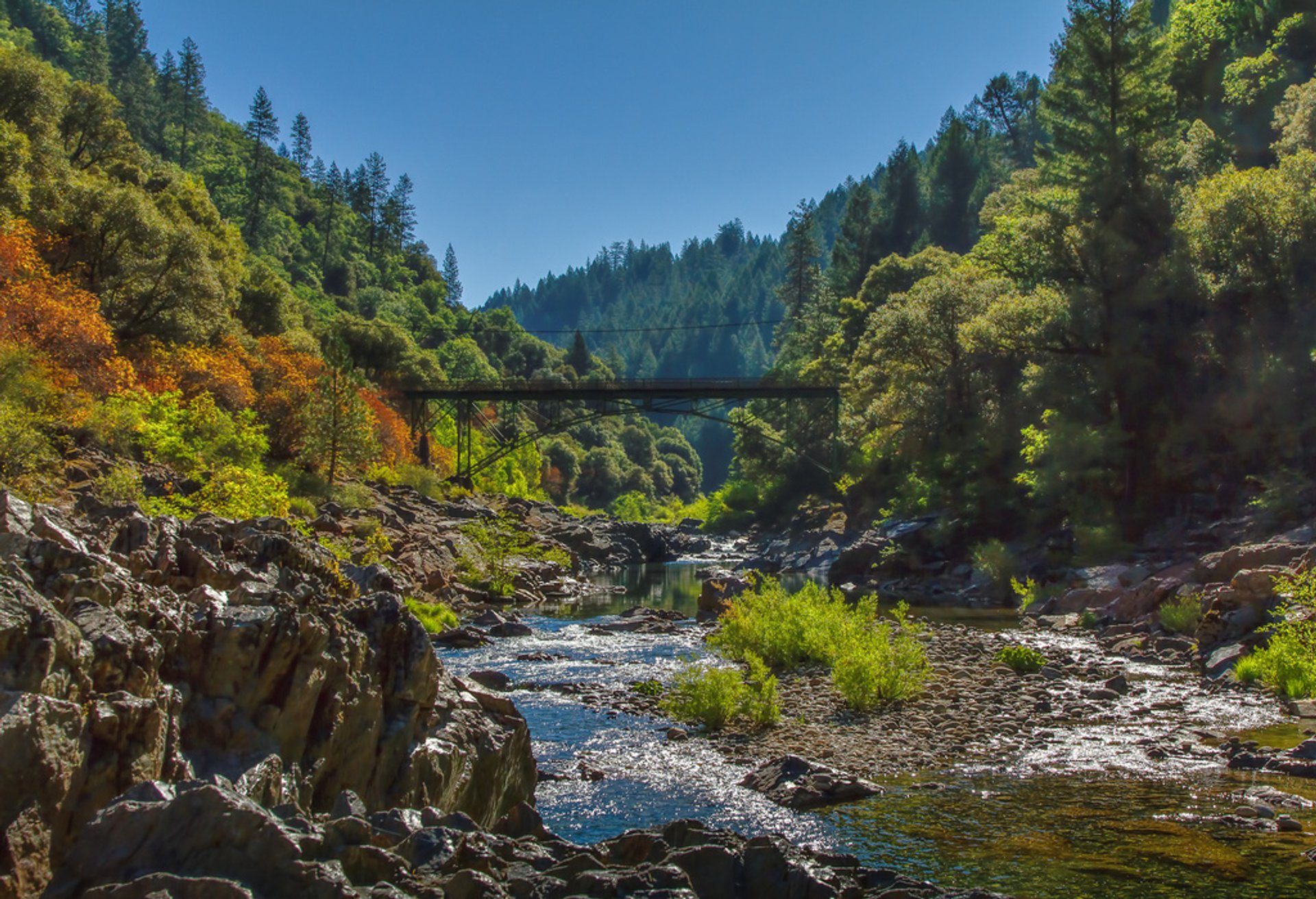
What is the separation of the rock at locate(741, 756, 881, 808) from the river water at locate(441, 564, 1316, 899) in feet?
0.53

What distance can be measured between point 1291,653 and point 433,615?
17.9 m

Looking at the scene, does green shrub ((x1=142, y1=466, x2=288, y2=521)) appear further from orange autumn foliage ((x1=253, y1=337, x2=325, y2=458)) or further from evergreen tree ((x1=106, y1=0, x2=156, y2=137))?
evergreen tree ((x1=106, y1=0, x2=156, y2=137))

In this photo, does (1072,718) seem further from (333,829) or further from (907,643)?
(333,829)

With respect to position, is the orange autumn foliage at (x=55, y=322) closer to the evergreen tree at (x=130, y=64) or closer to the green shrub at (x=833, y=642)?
the green shrub at (x=833, y=642)

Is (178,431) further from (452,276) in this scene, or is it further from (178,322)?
(452,276)

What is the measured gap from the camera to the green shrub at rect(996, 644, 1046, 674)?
58.4ft

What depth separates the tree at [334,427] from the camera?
39969mm

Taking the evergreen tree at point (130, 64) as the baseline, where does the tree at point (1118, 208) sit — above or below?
below

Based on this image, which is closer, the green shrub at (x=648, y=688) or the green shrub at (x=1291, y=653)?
the green shrub at (x=1291, y=653)

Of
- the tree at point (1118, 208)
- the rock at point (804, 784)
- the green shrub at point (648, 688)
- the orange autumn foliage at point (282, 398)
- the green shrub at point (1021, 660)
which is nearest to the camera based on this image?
the rock at point (804, 784)

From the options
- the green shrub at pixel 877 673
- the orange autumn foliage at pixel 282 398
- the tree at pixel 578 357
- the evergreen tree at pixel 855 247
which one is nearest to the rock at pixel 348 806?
the green shrub at pixel 877 673

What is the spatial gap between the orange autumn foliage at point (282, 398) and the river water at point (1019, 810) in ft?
91.8

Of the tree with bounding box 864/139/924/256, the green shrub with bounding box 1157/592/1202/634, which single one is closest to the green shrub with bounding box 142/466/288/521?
the green shrub with bounding box 1157/592/1202/634

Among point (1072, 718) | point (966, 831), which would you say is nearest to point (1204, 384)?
point (1072, 718)
